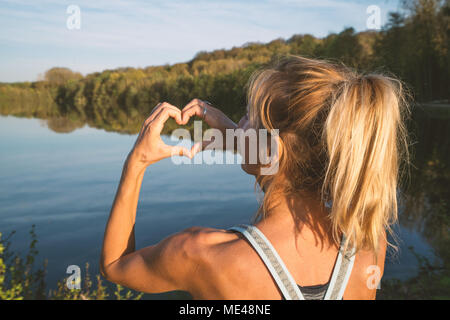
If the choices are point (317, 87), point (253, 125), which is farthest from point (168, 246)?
point (317, 87)

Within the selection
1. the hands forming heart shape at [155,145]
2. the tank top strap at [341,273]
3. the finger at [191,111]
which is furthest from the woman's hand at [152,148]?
the tank top strap at [341,273]

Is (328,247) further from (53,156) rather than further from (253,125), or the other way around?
(53,156)

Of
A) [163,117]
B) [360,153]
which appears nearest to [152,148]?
[163,117]

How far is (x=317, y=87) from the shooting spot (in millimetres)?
1253

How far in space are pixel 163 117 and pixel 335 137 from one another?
1.95ft

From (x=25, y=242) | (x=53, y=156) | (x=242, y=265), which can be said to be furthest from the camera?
(x=53, y=156)

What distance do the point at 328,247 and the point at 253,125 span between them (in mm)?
503

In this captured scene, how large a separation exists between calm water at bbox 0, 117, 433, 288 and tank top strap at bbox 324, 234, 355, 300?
3.57 m

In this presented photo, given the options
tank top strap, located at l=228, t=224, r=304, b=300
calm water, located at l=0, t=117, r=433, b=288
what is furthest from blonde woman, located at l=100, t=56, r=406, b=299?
calm water, located at l=0, t=117, r=433, b=288

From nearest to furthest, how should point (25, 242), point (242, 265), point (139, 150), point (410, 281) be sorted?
1. point (242, 265)
2. point (139, 150)
3. point (410, 281)
4. point (25, 242)

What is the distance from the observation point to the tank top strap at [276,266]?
3.53 ft

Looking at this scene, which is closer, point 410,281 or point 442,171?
point 410,281
